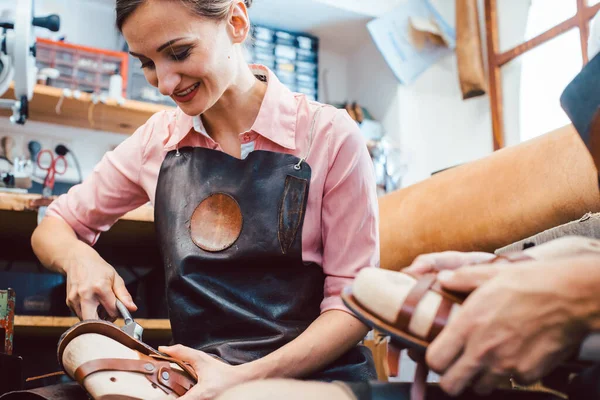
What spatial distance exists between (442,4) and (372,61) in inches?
20.9

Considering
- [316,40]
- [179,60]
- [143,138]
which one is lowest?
[143,138]

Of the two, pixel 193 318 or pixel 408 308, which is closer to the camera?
pixel 408 308

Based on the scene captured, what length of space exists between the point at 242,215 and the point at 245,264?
92mm

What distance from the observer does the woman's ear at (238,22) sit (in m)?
1.17

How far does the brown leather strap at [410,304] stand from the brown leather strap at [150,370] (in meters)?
0.44

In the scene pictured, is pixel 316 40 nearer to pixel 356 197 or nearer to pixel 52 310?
pixel 52 310

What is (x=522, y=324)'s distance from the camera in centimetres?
49

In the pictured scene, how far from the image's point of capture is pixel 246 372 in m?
0.89

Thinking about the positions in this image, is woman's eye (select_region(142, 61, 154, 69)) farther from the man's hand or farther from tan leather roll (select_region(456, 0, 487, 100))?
tan leather roll (select_region(456, 0, 487, 100))

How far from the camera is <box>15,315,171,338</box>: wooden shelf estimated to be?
5.55 feet

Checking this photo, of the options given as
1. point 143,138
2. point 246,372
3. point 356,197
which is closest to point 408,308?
point 246,372

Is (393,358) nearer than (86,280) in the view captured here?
Yes

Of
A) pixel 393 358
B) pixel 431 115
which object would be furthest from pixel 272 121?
pixel 431 115

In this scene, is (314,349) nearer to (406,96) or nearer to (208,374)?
(208,374)
